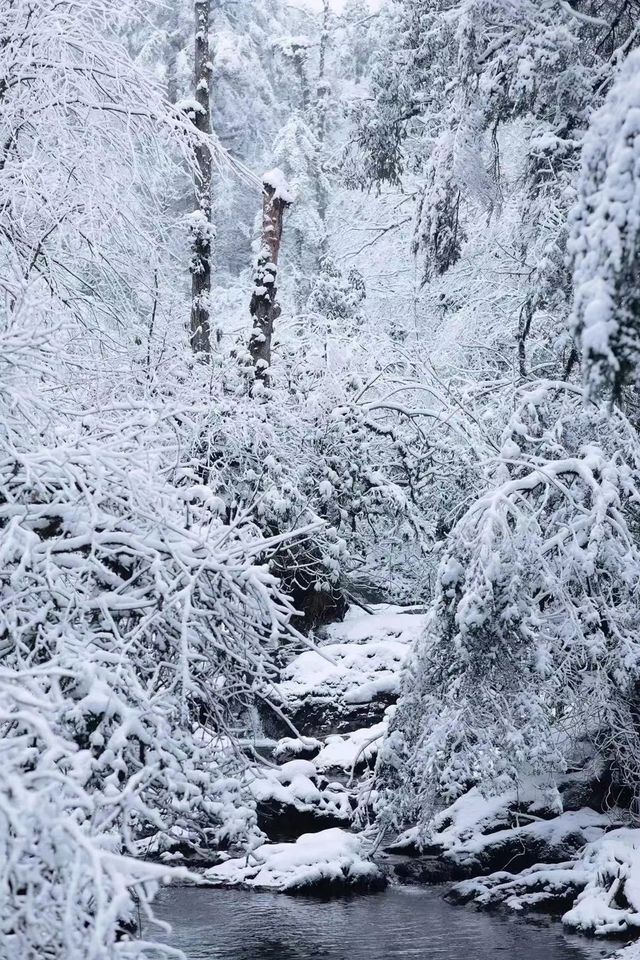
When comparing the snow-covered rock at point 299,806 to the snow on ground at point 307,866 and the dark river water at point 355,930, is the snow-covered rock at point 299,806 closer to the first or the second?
the snow on ground at point 307,866

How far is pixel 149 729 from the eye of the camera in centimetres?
479

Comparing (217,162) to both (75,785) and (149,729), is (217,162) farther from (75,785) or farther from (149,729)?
(75,785)

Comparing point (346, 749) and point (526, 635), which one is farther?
point (346, 749)

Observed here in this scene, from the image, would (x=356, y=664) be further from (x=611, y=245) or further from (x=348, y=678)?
(x=611, y=245)

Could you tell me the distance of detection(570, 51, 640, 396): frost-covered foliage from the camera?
3699 mm

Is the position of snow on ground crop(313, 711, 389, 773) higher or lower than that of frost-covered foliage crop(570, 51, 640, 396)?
lower

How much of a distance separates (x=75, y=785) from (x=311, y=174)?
28.2m

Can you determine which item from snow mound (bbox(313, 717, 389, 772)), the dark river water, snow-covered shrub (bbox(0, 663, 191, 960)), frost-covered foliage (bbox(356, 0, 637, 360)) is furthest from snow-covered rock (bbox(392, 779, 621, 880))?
snow-covered shrub (bbox(0, 663, 191, 960))

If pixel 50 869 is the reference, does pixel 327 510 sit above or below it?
above

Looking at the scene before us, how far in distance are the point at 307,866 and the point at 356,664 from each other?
4186 mm

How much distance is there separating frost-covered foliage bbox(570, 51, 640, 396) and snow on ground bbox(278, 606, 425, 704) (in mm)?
9518

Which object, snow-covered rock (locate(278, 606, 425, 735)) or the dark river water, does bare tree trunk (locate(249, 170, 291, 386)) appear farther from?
the dark river water

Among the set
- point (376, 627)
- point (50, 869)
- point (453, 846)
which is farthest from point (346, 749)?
point (50, 869)

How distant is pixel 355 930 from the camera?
9.19m
